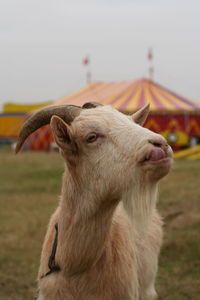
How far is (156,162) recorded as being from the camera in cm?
331

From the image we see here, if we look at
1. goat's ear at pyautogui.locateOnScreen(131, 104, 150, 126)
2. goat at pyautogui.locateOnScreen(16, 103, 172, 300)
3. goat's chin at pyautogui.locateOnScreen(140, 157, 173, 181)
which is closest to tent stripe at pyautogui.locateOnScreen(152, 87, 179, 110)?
goat's ear at pyautogui.locateOnScreen(131, 104, 150, 126)

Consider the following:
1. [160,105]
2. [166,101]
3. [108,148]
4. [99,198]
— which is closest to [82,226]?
[99,198]

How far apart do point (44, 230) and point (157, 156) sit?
711 centimetres

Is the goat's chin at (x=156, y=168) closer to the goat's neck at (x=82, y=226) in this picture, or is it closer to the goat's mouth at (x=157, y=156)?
the goat's mouth at (x=157, y=156)

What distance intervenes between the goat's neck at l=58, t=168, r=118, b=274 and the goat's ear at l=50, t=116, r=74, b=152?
32 centimetres

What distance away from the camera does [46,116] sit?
4098 millimetres

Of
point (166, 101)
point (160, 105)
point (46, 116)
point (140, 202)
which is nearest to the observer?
point (140, 202)

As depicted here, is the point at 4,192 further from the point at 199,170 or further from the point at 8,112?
the point at 8,112

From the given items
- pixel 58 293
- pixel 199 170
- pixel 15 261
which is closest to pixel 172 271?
pixel 15 261

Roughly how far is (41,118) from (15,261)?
4578 millimetres

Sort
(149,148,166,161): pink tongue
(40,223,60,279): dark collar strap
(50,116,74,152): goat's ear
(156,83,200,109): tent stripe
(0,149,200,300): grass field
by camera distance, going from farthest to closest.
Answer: (156,83,200,109): tent stripe, (0,149,200,300): grass field, (40,223,60,279): dark collar strap, (50,116,74,152): goat's ear, (149,148,166,161): pink tongue

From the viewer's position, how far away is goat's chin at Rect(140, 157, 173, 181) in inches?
131

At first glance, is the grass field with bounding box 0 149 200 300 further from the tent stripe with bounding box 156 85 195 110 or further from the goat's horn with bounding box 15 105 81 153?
the tent stripe with bounding box 156 85 195 110

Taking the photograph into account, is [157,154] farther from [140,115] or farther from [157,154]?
[140,115]
